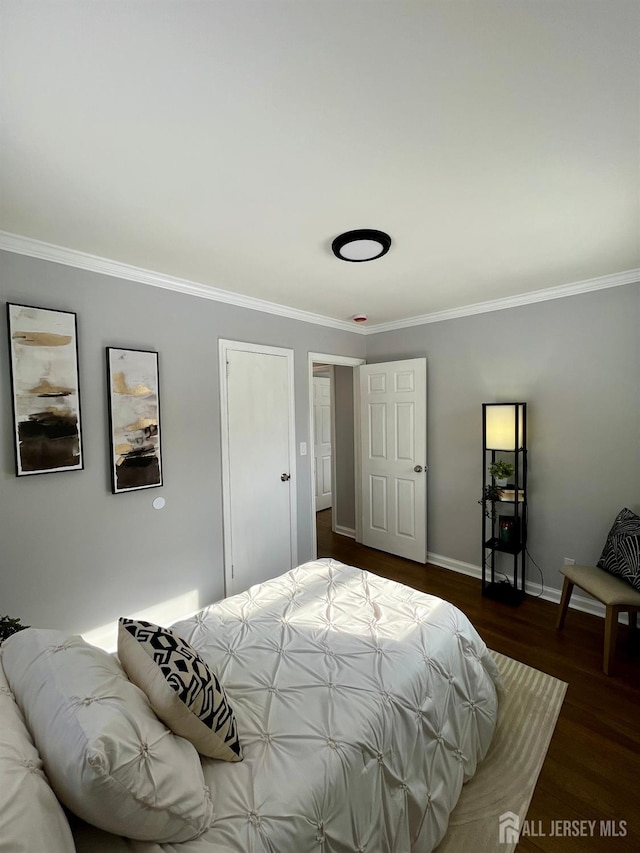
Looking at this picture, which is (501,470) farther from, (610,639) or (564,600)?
(610,639)

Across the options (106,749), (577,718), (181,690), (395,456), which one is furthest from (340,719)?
(395,456)

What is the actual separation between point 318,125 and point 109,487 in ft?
7.49

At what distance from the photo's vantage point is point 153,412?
2.57 metres

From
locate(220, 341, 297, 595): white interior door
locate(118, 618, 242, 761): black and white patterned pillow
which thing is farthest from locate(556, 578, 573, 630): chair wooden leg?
locate(118, 618, 242, 761): black and white patterned pillow

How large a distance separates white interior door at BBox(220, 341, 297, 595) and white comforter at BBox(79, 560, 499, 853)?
1.17 meters

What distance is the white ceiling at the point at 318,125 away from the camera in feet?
3.03

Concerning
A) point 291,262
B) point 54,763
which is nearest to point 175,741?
point 54,763

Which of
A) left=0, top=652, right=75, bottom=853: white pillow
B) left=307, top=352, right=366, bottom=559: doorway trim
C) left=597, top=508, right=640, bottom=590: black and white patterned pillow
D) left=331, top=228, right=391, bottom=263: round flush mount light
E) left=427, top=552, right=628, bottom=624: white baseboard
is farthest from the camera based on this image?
left=307, top=352, right=366, bottom=559: doorway trim

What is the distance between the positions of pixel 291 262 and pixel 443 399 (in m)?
2.12

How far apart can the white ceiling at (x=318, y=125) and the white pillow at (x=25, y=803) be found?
1.68m

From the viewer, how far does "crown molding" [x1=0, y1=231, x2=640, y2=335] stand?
2.11 metres

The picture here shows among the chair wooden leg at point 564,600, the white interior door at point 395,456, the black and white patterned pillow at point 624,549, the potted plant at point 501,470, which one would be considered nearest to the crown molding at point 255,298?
the white interior door at point 395,456

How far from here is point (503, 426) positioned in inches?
122

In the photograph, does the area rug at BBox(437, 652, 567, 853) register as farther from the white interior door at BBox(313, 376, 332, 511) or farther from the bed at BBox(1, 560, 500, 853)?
the white interior door at BBox(313, 376, 332, 511)
